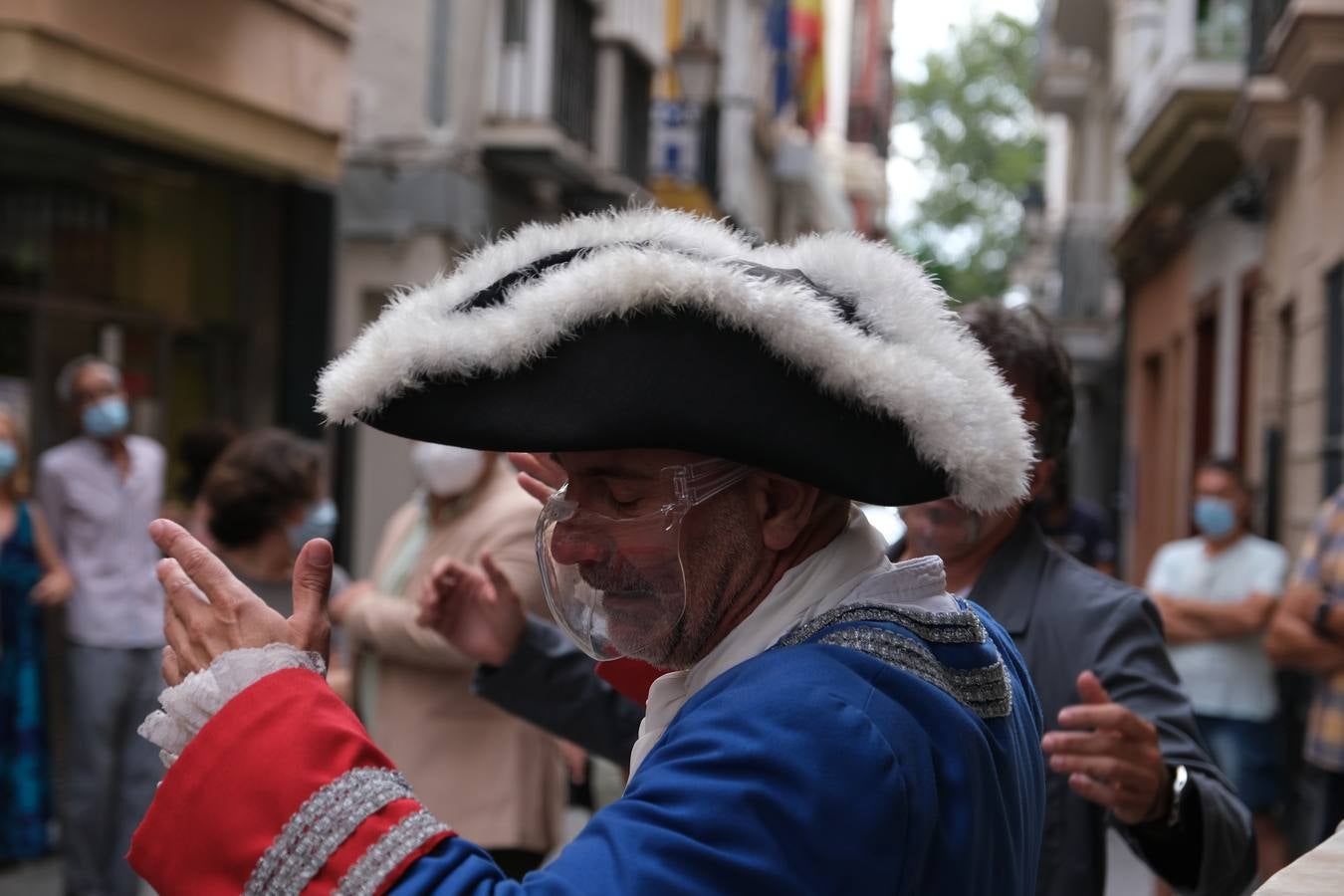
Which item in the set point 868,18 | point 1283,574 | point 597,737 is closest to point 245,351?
point 1283,574

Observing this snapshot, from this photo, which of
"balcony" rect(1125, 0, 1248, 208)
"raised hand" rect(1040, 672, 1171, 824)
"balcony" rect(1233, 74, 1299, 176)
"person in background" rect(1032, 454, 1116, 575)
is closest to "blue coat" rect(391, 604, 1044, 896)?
"raised hand" rect(1040, 672, 1171, 824)

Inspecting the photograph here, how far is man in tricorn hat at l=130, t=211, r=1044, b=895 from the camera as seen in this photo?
165 centimetres

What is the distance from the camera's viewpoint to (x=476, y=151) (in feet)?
50.6

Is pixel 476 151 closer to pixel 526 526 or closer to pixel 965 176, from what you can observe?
pixel 526 526

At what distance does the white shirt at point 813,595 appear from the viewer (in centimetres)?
191

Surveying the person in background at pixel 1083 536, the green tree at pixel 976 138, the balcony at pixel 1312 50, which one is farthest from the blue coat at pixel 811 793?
the green tree at pixel 976 138

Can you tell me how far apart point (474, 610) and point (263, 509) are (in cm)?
211

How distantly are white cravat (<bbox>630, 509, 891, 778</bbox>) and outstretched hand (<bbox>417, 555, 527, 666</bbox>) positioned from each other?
1054 millimetres

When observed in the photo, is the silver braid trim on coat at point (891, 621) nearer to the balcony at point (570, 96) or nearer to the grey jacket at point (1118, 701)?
the grey jacket at point (1118, 701)

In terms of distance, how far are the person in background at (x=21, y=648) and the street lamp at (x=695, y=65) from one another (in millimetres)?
11288

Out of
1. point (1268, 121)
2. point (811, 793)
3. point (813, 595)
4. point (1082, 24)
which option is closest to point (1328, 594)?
point (813, 595)

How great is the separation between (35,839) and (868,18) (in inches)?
2063

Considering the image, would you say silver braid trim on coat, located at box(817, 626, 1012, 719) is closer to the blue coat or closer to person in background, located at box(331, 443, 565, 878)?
the blue coat

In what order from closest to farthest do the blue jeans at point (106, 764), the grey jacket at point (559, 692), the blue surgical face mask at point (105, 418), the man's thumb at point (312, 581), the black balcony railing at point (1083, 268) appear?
the man's thumb at point (312, 581) < the grey jacket at point (559, 692) < the blue jeans at point (106, 764) < the blue surgical face mask at point (105, 418) < the black balcony railing at point (1083, 268)
